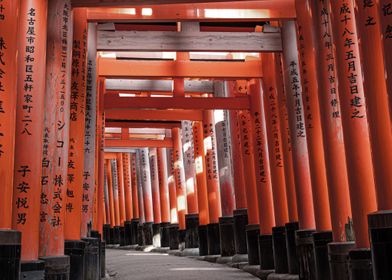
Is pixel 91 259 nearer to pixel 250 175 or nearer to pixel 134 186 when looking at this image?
pixel 250 175

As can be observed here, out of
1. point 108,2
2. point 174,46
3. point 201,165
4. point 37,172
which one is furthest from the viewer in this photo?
point 201,165

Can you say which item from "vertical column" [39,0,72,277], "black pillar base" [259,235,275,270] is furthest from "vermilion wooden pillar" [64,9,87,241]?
"black pillar base" [259,235,275,270]

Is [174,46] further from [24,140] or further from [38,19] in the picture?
[24,140]

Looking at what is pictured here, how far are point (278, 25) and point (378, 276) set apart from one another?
18.6ft

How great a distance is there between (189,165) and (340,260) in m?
9.21

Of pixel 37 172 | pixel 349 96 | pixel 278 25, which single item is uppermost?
pixel 278 25

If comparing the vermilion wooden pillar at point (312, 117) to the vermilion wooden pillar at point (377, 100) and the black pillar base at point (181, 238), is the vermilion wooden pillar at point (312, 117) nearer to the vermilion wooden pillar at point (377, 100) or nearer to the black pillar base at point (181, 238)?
the vermilion wooden pillar at point (377, 100)

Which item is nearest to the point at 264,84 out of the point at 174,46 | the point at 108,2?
the point at 174,46

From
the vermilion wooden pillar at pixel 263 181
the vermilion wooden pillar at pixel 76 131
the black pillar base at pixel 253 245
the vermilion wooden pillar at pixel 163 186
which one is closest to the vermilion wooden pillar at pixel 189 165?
the vermilion wooden pillar at pixel 163 186

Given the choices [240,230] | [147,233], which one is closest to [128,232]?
[147,233]

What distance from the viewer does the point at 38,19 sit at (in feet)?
15.9

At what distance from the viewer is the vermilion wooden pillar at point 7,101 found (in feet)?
12.4

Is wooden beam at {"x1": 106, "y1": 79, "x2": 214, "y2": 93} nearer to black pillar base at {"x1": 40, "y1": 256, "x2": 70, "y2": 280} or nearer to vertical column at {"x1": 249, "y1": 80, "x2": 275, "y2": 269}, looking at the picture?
vertical column at {"x1": 249, "y1": 80, "x2": 275, "y2": 269}

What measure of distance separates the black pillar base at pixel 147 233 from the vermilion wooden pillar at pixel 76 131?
12488mm
